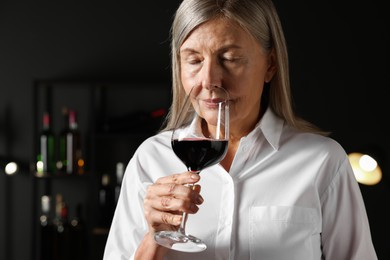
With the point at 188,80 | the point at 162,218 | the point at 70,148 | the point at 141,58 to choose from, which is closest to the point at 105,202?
the point at 70,148

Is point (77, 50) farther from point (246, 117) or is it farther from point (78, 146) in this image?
point (246, 117)

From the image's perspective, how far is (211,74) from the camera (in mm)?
1616

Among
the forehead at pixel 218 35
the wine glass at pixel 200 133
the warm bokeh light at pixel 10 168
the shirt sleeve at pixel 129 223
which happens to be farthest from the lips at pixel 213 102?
the warm bokeh light at pixel 10 168

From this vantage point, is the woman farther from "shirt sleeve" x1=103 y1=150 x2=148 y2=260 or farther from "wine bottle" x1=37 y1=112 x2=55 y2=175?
"wine bottle" x1=37 y1=112 x2=55 y2=175

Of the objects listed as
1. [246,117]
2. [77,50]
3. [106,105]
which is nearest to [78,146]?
[106,105]

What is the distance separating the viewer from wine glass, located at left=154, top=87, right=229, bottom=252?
152 centimetres

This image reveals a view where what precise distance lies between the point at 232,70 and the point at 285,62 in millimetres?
244

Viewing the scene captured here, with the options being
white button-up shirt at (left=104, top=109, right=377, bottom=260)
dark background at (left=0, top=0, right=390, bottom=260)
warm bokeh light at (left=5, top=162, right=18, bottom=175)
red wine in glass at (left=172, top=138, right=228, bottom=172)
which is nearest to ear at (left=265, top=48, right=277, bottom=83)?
white button-up shirt at (left=104, top=109, right=377, bottom=260)

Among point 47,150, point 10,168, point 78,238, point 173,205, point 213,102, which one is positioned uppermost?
point 213,102

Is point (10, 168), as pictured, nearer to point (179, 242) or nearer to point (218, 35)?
point (218, 35)

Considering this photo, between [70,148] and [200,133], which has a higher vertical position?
[200,133]

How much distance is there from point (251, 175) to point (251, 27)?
1.27 feet

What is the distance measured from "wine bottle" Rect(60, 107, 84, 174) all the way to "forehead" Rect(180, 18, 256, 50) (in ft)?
10.8

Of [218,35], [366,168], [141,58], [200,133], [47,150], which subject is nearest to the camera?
[200,133]
